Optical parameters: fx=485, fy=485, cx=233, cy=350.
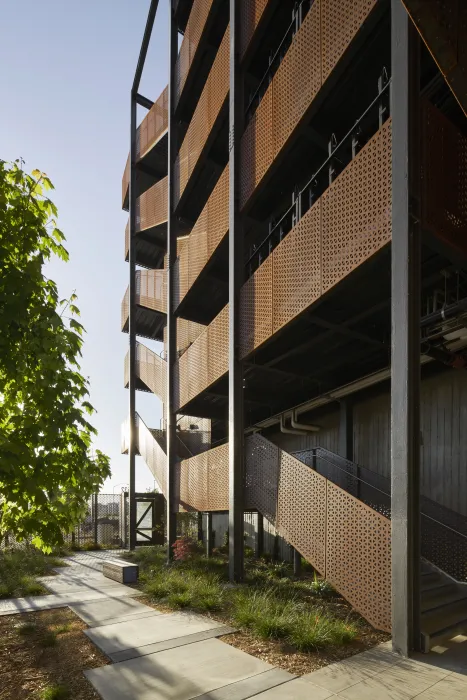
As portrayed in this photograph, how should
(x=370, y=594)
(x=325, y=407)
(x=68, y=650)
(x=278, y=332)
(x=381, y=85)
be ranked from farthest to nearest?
1. (x=325, y=407)
2. (x=278, y=332)
3. (x=381, y=85)
4. (x=370, y=594)
5. (x=68, y=650)

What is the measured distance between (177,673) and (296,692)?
1426 mm

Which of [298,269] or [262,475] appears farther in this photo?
[262,475]

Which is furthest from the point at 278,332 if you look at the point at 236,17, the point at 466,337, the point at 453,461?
the point at 236,17

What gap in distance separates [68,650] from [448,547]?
6.84 m

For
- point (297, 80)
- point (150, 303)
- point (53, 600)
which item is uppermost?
point (297, 80)

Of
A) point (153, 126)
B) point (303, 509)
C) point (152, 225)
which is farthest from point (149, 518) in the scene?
point (153, 126)

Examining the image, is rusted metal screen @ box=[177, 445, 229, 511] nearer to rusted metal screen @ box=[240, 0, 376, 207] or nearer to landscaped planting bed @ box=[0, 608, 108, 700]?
landscaped planting bed @ box=[0, 608, 108, 700]

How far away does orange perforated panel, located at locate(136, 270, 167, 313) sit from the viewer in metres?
19.9

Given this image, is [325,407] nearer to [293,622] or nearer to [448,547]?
[448,547]

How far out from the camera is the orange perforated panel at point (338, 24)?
7.57 meters

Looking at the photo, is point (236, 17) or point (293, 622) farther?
point (236, 17)

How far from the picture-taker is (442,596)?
779 centimetres

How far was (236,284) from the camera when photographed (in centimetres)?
1191

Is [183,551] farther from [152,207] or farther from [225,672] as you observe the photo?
[152,207]
